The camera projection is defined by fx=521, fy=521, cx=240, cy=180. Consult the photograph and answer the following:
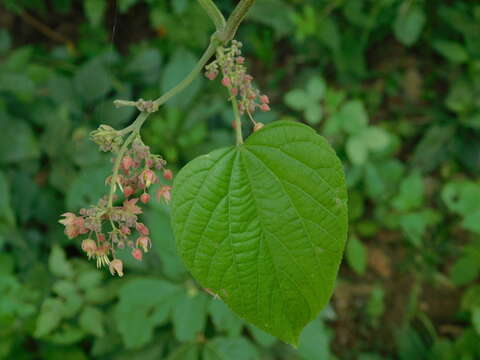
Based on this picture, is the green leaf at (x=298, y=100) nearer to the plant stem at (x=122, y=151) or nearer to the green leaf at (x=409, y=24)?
the green leaf at (x=409, y=24)

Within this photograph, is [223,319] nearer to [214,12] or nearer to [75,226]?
[75,226]

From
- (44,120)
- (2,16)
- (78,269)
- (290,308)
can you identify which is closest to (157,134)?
(44,120)

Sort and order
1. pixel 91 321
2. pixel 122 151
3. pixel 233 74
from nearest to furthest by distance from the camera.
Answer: pixel 122 151
pixel 233 74
pixel 91 321

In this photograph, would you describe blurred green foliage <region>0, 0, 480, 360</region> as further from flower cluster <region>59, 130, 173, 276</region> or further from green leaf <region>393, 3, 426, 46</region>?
flower cluster <region>59, 130, 173, 276</region>

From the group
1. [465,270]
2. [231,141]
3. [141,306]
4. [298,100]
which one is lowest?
[141,306]

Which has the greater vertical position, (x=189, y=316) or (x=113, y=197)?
(x=113, y=197)

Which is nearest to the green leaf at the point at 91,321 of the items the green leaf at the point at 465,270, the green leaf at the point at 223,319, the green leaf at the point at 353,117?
the green leaf at the point at 223,319

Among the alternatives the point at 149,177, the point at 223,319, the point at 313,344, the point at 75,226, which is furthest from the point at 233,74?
the point at 313,344

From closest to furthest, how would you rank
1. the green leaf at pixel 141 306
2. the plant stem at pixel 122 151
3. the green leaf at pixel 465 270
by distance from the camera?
the plant stem at pixel 122 151 < the green leaf at pixel 141 306 < the green leaf at pixel 465 270
